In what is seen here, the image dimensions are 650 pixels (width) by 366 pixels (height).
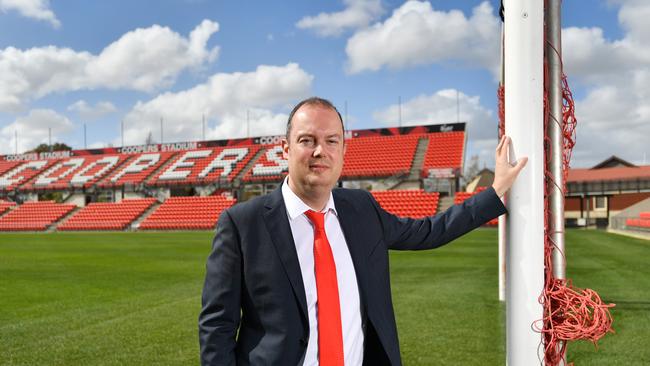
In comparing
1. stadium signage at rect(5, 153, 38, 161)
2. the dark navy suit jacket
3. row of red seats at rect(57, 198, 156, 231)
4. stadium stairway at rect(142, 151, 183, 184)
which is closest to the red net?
the dark navy suit jacket

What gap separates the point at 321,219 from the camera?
6.05ft

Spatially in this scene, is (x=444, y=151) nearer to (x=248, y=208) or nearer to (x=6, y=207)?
(x=6, y=207)

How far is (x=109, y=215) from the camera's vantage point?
109ft

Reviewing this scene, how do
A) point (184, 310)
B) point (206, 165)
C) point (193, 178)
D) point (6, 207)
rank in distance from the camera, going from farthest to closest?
1. point (206, 165)
2. point (6, 207)
3. point (193, 178)
4. point (184, 310)

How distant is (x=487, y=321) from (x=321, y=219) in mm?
4607

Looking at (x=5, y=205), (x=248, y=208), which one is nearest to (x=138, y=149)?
(x=5, y=205)

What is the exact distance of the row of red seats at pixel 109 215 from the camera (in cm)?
3195

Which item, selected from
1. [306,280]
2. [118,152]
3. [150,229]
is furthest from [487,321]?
[118,152]

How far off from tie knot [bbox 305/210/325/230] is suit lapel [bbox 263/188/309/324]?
3.3 inches

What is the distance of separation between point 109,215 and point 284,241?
113 feet

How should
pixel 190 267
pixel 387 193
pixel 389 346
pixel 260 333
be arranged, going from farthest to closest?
pixel 387 193, pixel 190 267, pixel 389 346, pixel 260 333

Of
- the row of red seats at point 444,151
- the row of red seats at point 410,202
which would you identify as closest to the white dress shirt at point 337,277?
the row of red seats at point 410,202

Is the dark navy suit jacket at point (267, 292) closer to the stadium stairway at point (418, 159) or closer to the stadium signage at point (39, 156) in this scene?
the stadium stairway at point (418, 159)

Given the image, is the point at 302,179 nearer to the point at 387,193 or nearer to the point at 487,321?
the point at 487,321
